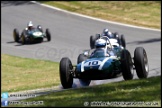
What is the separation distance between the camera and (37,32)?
3130cm

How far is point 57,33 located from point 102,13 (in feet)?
20.8

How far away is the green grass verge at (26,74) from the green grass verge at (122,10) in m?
11.5

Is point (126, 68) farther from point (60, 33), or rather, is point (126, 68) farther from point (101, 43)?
point (60, 33)

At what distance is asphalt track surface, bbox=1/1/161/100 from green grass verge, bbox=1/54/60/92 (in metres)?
1.08

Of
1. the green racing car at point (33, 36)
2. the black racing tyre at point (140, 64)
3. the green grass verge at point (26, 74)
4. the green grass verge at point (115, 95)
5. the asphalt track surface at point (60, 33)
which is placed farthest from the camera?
the green racing car at point (33, 36)

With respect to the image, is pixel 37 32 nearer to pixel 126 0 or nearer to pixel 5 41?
pixel 5 41

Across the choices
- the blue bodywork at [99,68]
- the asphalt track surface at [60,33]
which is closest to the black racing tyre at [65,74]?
the blue bodywork at [99,68]

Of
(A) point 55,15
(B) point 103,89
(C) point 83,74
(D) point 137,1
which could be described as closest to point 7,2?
(A) point 55,15

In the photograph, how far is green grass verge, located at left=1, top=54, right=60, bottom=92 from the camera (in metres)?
18.4

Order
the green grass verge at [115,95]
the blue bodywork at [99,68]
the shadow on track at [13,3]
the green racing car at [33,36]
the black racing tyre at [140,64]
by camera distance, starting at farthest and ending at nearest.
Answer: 1. the shadow on track at [13,3]
2. the green racing car at [33,36]
3. the blue bodywork at [99,68]
4. the black racing tyre at [140,64]
5. the green grass verge at [115,95]

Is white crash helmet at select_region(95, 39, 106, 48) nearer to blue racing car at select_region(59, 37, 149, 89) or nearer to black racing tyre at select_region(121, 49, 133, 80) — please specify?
blue racing car at select_region(59, 37, 149, 89)

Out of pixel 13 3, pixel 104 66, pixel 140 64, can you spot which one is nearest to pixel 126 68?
pixel 140 64

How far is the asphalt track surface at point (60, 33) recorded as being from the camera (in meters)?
26.7

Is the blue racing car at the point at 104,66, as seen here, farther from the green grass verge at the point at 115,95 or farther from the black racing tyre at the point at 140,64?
the green grass verge at the point at 115,95
